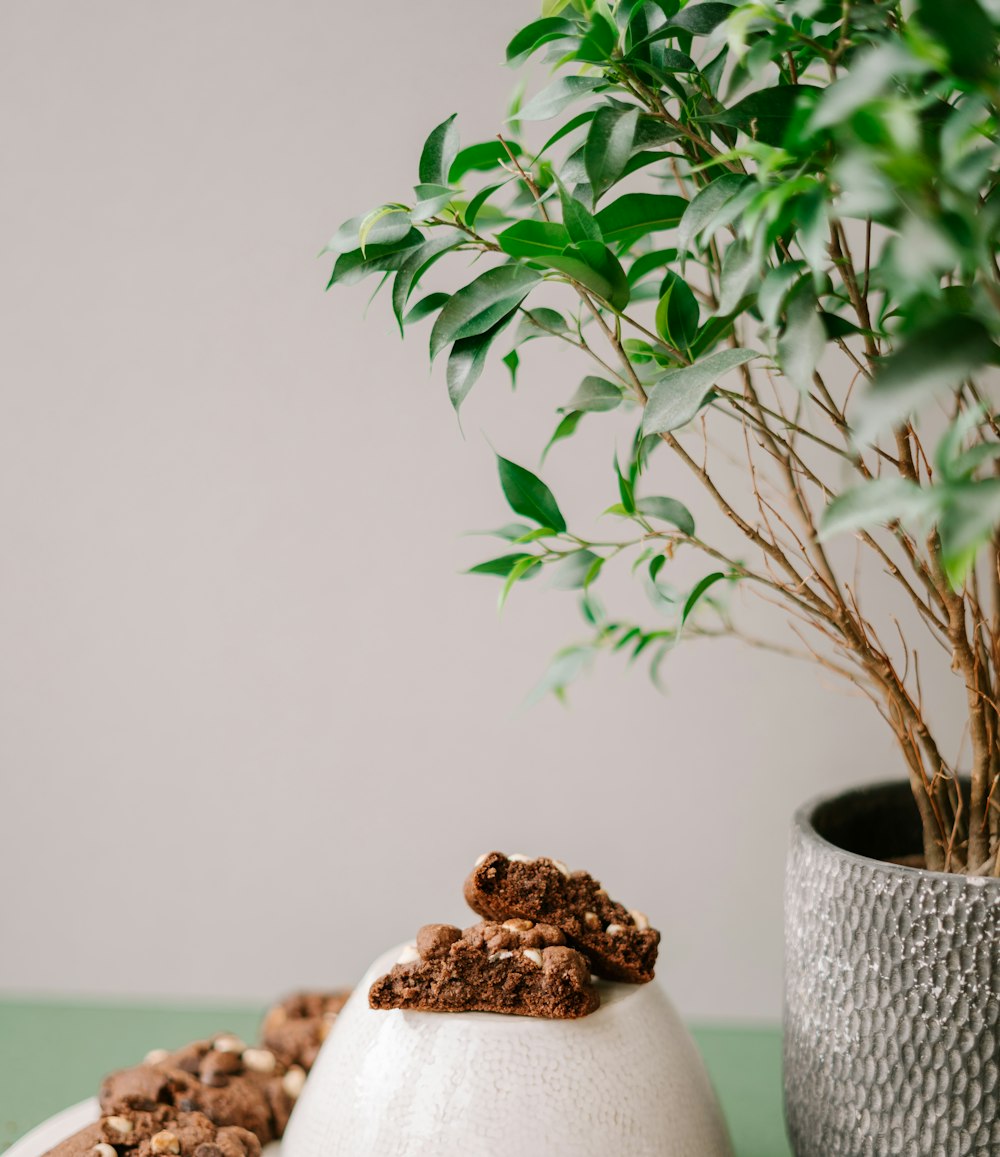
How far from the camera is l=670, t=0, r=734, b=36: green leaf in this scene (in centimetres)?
59

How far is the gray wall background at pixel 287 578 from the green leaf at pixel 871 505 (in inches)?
29.5

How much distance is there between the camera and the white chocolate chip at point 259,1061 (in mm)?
950

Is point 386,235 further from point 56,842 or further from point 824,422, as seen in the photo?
point 56,842

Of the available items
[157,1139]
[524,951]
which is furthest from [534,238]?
[157,1139]

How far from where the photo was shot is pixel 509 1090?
27.0 inches

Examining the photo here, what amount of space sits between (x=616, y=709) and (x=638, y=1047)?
0.52m

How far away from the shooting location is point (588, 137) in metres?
0.56

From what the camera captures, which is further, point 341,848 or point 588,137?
point 341,848

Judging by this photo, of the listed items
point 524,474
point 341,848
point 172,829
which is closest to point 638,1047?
point 524,474

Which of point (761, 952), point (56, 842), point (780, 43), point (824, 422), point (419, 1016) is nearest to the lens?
point (780, 43)

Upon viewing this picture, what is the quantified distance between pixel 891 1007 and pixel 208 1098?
53 cm

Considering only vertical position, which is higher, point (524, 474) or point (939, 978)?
point (524, 474)

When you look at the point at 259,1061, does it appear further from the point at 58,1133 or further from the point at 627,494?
the point at 627,494

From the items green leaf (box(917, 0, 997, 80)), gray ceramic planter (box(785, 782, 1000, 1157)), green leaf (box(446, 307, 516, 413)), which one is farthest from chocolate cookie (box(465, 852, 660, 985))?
green leaf (box(917, 0, 997, 80))
